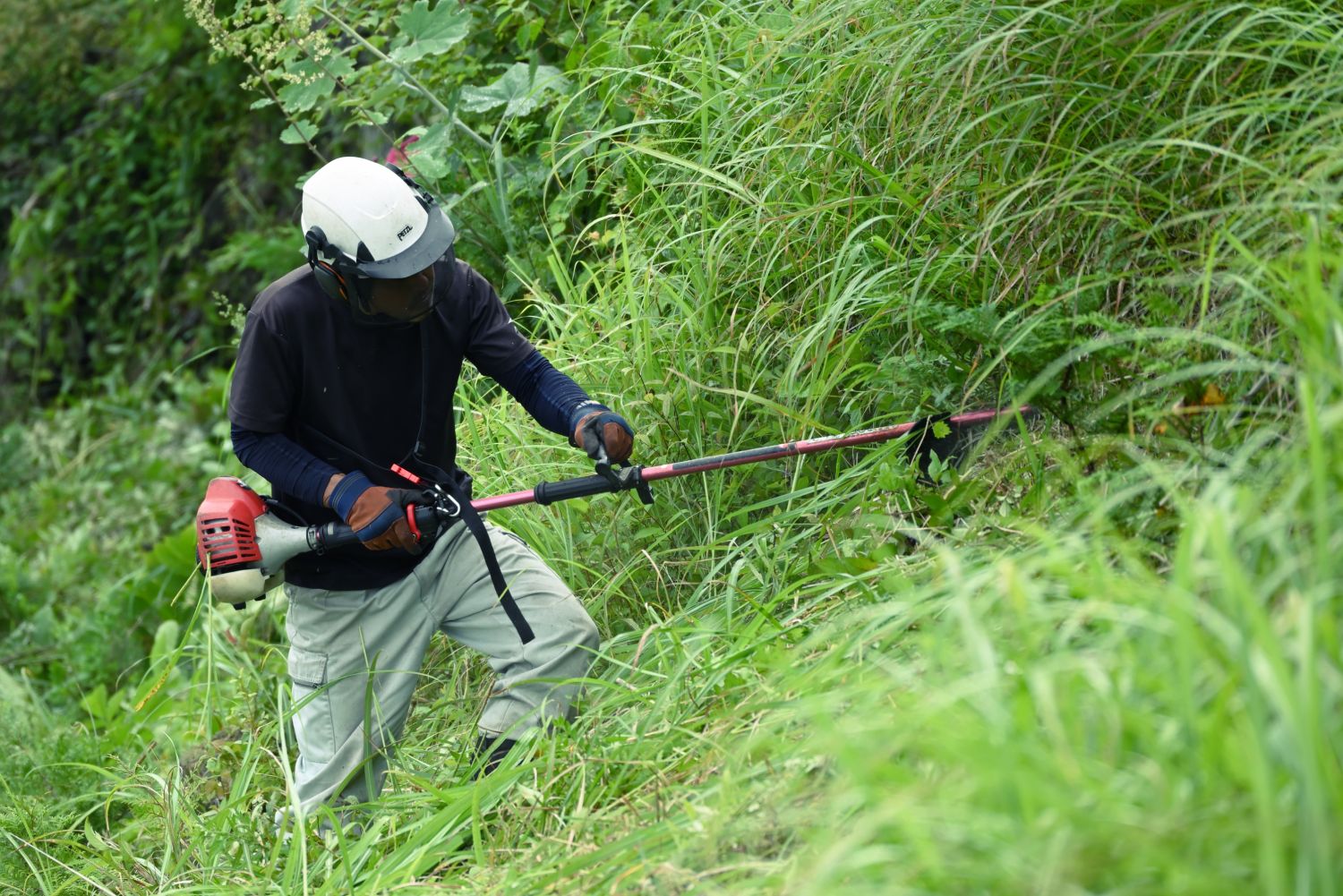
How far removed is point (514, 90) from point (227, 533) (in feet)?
6.98

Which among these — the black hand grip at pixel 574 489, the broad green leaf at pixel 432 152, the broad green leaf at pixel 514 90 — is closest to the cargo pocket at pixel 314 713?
the black hand grip at pixel 574 489

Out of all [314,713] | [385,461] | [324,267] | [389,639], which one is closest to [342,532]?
[385,461]

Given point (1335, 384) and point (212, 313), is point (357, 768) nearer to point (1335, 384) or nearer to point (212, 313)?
point (1335, 384)

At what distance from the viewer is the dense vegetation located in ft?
5.46

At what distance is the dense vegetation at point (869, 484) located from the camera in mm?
1663

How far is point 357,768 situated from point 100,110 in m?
7.91

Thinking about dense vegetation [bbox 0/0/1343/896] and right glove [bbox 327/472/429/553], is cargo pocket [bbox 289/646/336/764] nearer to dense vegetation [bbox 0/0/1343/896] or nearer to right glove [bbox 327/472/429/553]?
dense vegetation [bbox 0/0/1343/896]

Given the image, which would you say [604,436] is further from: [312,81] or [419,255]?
[312,81]

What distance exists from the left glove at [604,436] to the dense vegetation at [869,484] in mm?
282

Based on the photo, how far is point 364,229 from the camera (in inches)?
127

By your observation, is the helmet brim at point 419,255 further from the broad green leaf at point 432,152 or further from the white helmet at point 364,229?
the broad green leaf at point 432,152

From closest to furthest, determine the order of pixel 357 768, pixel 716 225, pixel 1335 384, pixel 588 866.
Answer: pixel 1335 384 < pixel 588 866 < pixel 357 768 < pixel 716 225

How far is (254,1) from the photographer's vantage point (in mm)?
6469

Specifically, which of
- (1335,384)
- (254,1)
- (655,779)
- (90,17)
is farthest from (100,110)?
(1335,384)
